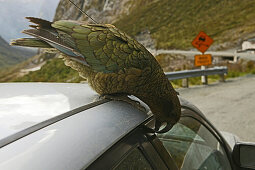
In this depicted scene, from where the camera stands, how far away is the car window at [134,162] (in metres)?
0.93

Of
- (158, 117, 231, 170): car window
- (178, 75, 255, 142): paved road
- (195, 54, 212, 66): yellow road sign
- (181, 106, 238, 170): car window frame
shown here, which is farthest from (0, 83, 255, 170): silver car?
(195, 54, 212, 66): yellow road sign

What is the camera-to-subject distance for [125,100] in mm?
1199

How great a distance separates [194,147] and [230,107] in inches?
218

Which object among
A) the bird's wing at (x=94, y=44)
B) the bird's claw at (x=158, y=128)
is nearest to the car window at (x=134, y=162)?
the bird's claw at (x=158, y=128)

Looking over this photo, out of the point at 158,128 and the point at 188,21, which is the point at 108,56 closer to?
the point at 158,128

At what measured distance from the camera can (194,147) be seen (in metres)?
1.77

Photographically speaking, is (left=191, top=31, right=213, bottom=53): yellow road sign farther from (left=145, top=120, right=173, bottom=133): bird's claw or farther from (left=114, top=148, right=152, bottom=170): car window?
(left=114, top=148, right=152, bottom=170): car window

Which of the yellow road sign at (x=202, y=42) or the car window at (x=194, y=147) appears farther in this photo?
the yellow road sign at (x=202, y=42)

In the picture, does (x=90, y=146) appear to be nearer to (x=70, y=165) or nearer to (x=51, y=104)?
(x=70, y=165)

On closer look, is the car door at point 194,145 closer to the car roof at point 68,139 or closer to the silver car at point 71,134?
the silver car at point 71,134

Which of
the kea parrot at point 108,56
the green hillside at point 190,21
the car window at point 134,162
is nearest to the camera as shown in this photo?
the car window at point 134,162

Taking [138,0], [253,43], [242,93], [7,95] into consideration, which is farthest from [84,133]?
[138,0]

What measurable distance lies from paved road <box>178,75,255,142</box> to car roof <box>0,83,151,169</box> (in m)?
4.55

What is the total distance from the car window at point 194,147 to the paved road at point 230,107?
3.24 m
